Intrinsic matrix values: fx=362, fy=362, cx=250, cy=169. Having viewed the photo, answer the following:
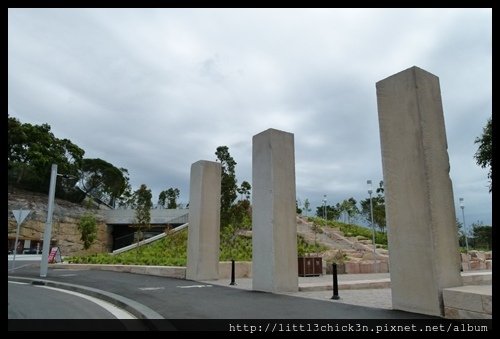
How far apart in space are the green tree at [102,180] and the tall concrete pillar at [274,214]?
2264 inches

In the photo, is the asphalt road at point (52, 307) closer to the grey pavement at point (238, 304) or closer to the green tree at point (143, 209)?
the grey pavement at point (238, 304)

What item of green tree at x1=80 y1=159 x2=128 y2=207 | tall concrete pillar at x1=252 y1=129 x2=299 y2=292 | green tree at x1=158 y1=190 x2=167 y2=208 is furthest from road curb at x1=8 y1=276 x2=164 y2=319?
green tree at x1=158 y1=190 x2=167 y2=208

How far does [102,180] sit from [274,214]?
60.0 meters

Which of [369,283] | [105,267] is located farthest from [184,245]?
[369,283]

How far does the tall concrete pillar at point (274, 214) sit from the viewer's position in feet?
33.0

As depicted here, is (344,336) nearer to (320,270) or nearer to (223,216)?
(320,270)

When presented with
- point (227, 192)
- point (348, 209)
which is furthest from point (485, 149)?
point (348, 209)

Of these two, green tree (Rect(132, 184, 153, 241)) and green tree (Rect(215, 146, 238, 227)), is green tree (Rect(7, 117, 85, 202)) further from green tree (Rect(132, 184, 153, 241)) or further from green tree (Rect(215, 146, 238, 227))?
green tree (Rect(215, 146, 238, 227))

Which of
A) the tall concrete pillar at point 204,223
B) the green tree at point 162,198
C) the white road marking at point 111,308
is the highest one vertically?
the green tree at point 162,198

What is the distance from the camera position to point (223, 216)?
25.8 metres

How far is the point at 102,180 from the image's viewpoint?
64000mm

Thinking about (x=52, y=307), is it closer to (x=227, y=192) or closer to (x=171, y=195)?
(x=227, y=192)

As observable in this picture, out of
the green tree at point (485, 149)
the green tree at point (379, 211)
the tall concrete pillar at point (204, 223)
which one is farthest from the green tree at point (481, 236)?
the tall concrete pillar at point (204, 223)

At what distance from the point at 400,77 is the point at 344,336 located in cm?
524
